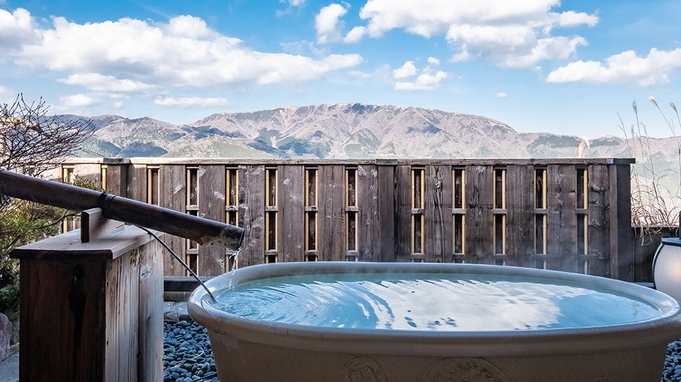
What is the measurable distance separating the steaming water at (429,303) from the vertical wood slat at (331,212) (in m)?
1.59

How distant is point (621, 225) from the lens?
3.71 meters

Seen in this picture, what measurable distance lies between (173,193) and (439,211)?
8.06 ft

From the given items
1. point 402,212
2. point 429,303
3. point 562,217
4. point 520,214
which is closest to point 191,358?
point 429,303

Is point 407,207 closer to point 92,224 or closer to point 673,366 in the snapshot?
point 673,366

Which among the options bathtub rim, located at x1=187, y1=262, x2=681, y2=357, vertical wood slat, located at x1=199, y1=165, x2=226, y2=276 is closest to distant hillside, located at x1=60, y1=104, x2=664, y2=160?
vertical wood slat, located at x1=199, y1=165, x2=226, y2=276

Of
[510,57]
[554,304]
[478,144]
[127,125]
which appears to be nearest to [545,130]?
[478,144]

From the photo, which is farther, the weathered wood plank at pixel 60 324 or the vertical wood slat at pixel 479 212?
the vertical wood slat at pixel 479 212

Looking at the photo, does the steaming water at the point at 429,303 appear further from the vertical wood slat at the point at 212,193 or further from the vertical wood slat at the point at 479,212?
the vertical wood slat at the point at 212,193

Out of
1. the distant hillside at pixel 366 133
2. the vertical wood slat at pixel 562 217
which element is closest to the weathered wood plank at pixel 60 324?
the vertical wood slat at pixel 562 217

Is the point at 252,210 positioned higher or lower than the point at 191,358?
higher

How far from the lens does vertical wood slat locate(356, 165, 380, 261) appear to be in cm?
386

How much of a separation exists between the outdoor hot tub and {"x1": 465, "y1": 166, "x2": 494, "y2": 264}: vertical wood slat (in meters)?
1.66

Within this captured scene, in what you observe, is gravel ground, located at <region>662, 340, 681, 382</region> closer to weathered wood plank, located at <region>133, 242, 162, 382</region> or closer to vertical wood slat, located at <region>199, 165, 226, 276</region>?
weathered wood plank, located at <region>133, 242, 162, 382</region>

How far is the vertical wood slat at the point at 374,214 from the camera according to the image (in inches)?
152
